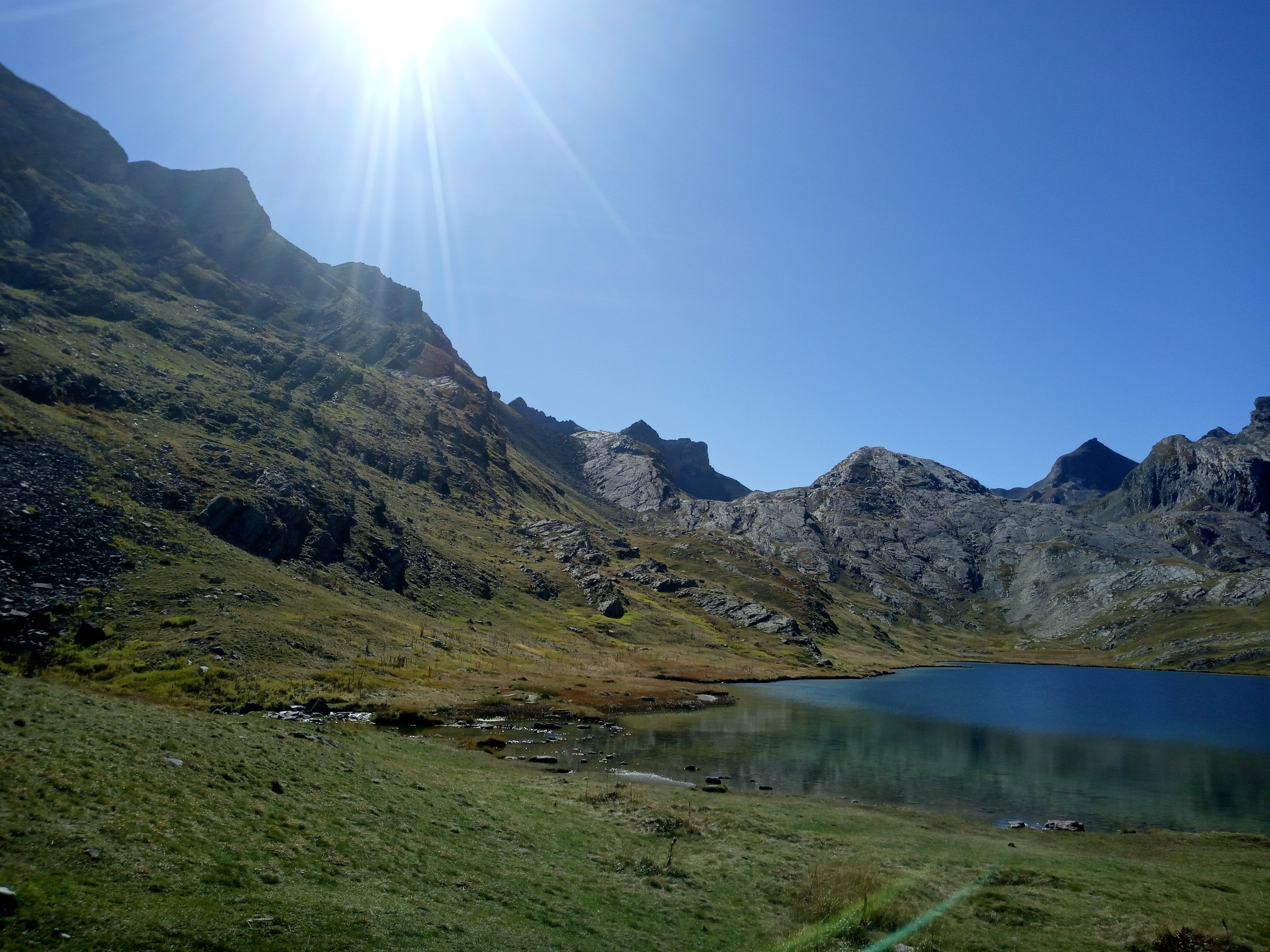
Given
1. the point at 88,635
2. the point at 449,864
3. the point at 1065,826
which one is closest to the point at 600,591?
the point at 88,635

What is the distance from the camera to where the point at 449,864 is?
22.5 m

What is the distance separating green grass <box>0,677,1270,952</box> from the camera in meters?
14.9

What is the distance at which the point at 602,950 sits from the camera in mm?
18266

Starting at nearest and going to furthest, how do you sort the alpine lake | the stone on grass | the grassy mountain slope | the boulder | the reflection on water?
the stone on grass < the alpine lake < the reflection on water < the boulder < the grassy mountain slope

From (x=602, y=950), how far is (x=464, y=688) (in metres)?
62.7

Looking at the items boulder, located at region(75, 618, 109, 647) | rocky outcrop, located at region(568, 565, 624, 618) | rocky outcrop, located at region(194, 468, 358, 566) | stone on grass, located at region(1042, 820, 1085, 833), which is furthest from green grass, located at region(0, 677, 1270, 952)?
rocky outcrop, located at region(568, 565, 624, 618)

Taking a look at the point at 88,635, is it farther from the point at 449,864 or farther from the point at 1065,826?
the point at 1065,826

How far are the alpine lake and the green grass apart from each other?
11.5 meters

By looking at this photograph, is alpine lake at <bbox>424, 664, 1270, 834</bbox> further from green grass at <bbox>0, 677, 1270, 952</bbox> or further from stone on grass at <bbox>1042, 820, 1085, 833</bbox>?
green grass at <bbox>0, 677, 1270, 952</bbox>

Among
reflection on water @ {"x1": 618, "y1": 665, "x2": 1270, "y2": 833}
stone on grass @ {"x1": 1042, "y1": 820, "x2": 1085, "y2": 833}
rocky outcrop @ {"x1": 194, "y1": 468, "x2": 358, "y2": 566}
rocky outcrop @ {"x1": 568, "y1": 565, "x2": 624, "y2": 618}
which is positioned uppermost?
rocky outcrop @ {"x1": 194, "y1": 468, "x2": 358, "y2": 566}

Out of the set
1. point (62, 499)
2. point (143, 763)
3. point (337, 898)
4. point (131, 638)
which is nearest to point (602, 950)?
point (337, 898)

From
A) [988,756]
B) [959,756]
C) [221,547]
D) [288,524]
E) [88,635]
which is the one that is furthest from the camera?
[288,524]

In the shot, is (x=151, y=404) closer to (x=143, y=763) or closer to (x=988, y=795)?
(x=143, y=763)

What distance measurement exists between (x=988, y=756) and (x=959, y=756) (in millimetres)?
3672
